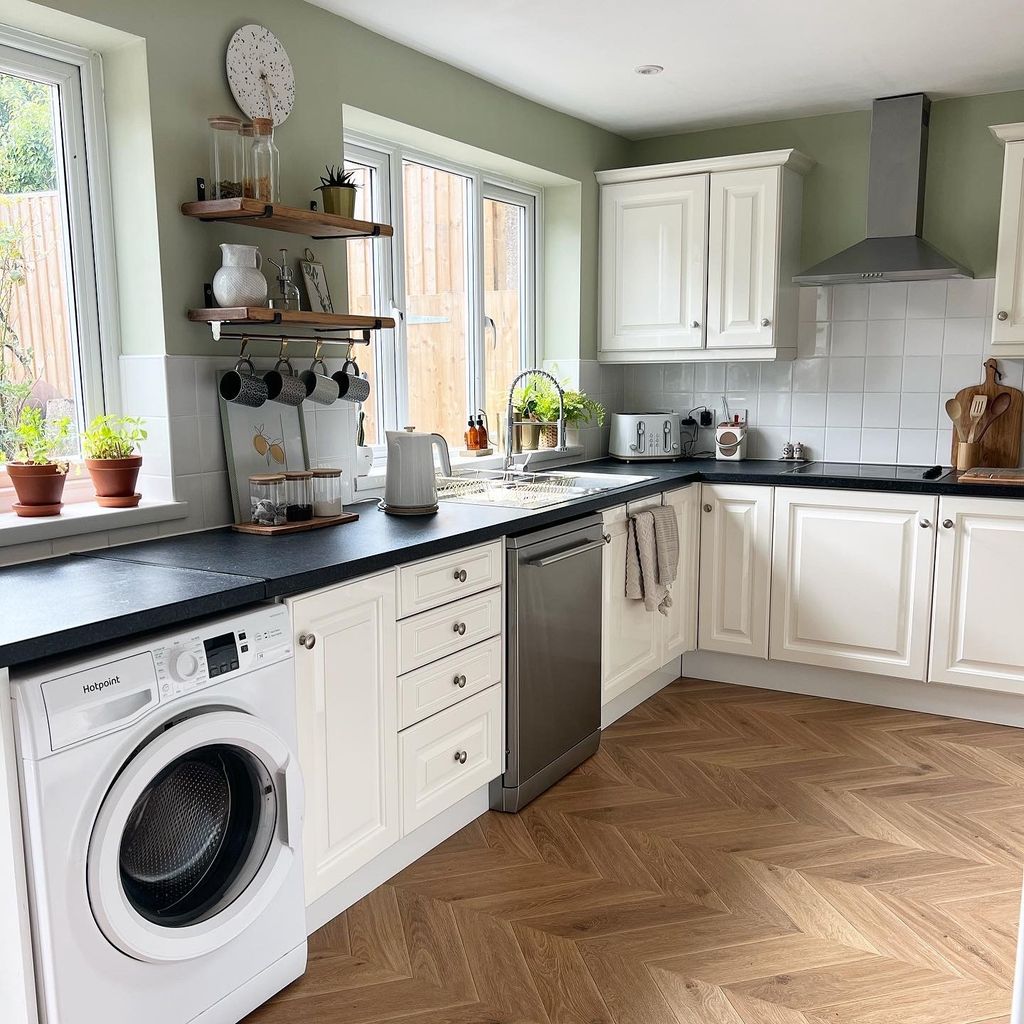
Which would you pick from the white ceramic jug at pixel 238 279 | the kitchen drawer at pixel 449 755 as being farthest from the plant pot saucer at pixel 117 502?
the kitchen drawer at pixel 449 755

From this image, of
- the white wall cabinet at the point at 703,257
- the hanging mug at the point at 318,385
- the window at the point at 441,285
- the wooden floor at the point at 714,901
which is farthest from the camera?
the white wall cabinet at the point at 703,257

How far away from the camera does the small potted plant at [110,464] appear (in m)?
2.45

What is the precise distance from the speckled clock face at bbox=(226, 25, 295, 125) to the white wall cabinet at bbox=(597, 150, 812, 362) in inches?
75.1

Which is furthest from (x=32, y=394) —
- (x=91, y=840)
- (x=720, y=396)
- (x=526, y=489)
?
(x=720, y=396)

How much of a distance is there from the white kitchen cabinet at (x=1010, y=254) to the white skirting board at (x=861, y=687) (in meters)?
1.30

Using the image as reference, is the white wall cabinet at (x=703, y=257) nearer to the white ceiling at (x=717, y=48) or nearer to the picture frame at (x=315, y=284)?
the white ceiling at (x=717, y=48)

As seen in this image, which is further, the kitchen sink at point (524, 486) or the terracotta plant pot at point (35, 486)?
the kitchen sink at point (524, 486)

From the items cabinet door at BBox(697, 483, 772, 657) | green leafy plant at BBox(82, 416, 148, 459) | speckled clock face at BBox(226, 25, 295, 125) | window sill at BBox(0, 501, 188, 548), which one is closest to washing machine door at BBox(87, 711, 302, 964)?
window sill at BBox(0, 501, 188, 548)

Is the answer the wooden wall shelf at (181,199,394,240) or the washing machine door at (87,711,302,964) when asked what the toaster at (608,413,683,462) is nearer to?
the wooden wall shelf at (181,199,394,240)

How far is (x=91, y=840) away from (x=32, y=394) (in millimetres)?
1246

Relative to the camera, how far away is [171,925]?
1.80 m

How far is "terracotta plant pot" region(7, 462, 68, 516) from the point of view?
7.52 ft

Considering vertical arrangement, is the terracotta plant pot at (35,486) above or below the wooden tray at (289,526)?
above

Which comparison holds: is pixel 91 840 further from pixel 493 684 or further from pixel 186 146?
pixel 186 146
